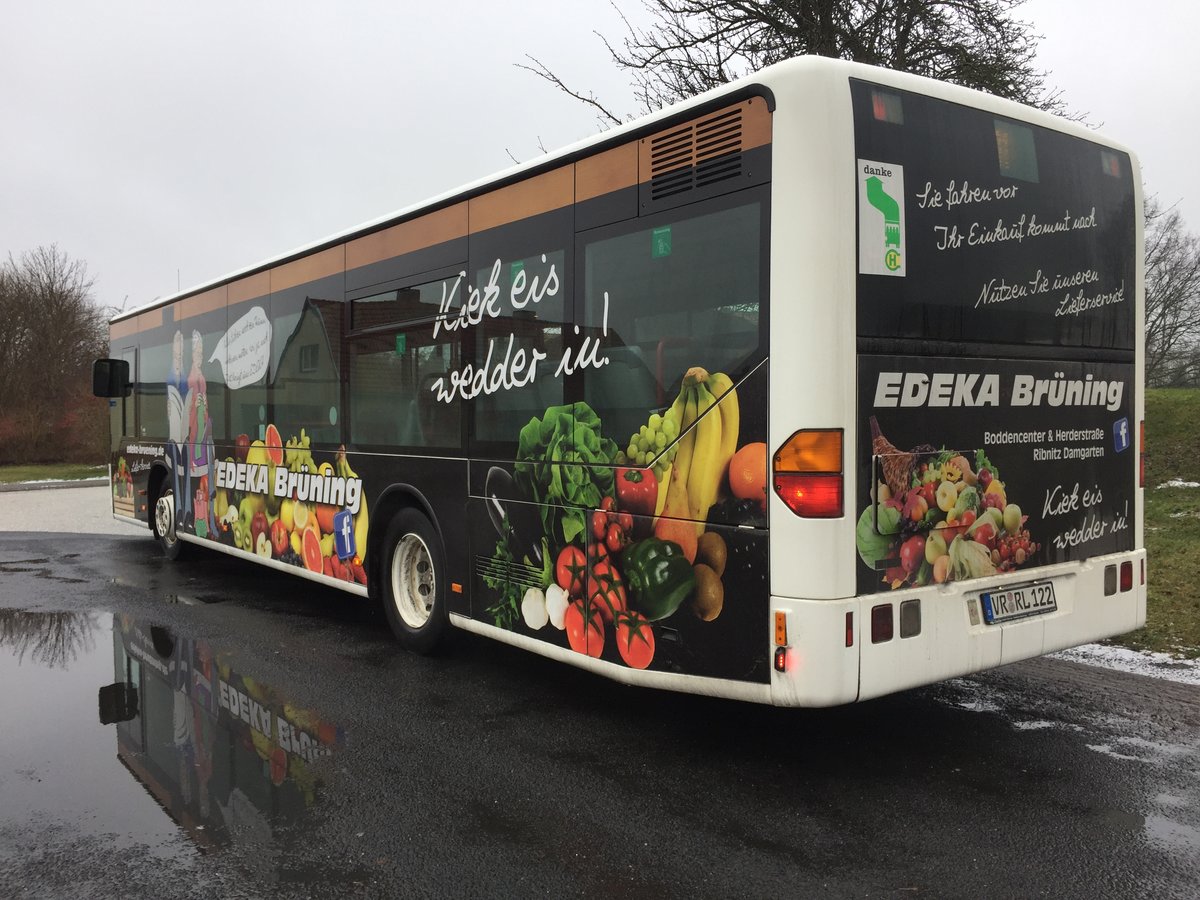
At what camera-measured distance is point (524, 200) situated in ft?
17.7

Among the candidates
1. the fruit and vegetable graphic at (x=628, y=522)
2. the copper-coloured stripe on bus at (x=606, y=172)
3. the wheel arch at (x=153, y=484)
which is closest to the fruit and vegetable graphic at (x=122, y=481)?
the wheel arch at (x=153, y=484)

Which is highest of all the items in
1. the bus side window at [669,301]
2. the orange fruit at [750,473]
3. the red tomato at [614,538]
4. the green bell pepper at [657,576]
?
the bus side window at [669,301]

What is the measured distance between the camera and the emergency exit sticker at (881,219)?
13.0 ft

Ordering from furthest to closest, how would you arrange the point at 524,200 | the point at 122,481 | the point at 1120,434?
the point at 122,481, the point at 524,200, the point at 1120,434

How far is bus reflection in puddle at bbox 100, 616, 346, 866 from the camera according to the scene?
395 cm

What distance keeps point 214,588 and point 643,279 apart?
641cm

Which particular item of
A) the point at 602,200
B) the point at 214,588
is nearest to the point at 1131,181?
the point at 602,200

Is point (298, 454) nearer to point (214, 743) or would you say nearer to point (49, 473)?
point (214, 743)

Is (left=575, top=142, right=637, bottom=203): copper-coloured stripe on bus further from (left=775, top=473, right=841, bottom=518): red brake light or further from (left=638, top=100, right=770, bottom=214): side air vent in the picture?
(left=775, top=473, right=841, bottom=518): red brake light

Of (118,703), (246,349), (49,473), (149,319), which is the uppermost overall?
(149,319)

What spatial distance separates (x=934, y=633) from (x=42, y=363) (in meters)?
36.9

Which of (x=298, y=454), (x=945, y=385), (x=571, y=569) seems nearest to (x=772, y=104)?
(x=945, y=385)

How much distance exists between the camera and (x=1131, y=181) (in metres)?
5.12

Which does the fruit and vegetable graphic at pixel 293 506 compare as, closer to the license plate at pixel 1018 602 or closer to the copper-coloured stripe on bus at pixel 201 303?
the copper-coloured stripe on bus at pixel 201 303
